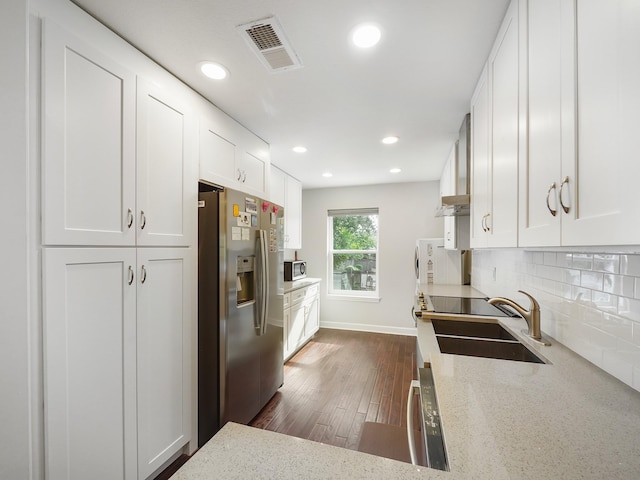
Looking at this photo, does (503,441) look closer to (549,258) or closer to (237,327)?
(549,258)

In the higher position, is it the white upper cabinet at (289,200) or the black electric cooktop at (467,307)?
the white upper cabinet at (289,200)

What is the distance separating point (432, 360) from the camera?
1.16m

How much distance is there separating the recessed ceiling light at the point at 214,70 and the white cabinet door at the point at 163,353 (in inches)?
42.7

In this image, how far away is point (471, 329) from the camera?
1.82 m

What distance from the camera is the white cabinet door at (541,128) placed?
2.61 ft

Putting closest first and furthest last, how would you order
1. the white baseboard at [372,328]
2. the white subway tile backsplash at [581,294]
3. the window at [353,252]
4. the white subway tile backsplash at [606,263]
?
1. the white subway tile backsplash at [606,263]
2. the white subway tile backsplash at [581,294]
3. the white baseboard at [372,328]
4. the window at [353,252]

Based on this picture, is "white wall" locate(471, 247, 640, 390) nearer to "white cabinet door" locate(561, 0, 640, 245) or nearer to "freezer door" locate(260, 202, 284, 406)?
"white cabinet door" locate(561, 0, 640, 245)

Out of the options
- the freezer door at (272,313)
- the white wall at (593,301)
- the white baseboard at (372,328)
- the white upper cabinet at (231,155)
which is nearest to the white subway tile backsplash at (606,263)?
the white wall at (593,301)

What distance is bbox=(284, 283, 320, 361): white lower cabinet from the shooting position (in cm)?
328

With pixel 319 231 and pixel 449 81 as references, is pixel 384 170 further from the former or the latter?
pixel 449 81

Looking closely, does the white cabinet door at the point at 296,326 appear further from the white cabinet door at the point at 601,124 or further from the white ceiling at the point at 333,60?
the white cabinet door at the point at 601,124

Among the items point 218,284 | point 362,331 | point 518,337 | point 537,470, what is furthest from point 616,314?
point 362,331

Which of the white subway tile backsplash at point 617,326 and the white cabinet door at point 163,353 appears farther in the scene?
the white cabinet door at point 163,353

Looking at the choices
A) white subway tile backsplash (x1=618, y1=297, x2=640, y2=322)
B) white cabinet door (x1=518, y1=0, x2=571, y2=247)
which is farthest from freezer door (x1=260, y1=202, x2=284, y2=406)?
white subway tile backsplash (x1=618, y1=297, x2=640, y2=322)
